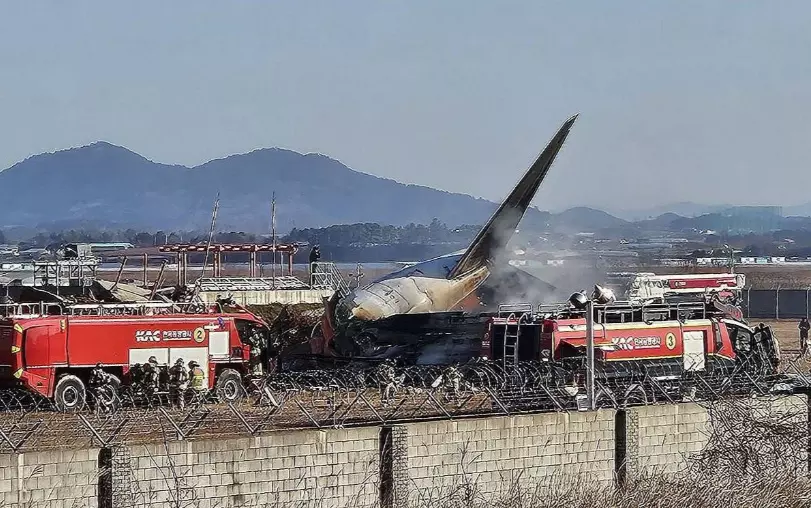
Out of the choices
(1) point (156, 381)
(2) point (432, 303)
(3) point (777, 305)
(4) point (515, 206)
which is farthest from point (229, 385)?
(3) point (777, 305)

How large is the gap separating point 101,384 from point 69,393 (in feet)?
2.42

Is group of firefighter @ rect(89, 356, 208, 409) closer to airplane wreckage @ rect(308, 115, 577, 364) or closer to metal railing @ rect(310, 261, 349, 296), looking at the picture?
airplane wreckage @ rect(308, 115, 577, 364)

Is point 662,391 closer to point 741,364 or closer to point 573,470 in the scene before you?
point 573,470

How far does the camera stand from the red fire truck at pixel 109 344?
101 ft

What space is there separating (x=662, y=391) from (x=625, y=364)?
8.07 m

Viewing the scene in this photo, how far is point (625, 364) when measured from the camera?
1309 inches

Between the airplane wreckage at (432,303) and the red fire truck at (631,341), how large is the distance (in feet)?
5.99

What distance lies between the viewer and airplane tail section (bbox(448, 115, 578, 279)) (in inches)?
1934

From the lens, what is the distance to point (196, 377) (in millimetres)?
33312

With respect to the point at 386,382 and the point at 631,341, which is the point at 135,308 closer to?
the point at 386,382

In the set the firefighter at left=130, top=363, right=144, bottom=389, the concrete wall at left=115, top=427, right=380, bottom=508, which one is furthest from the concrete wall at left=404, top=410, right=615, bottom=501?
the firefighter at left=130, top=363, right=144, bottom=389

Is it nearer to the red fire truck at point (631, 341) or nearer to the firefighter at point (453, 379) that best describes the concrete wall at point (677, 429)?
the firefighter at point (453, 379)

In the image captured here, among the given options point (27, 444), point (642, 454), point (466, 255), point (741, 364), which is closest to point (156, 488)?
point (27, 444)

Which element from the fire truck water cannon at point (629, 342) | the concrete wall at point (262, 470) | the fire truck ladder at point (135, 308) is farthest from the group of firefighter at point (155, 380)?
the concrete wall at point (262, 470)
